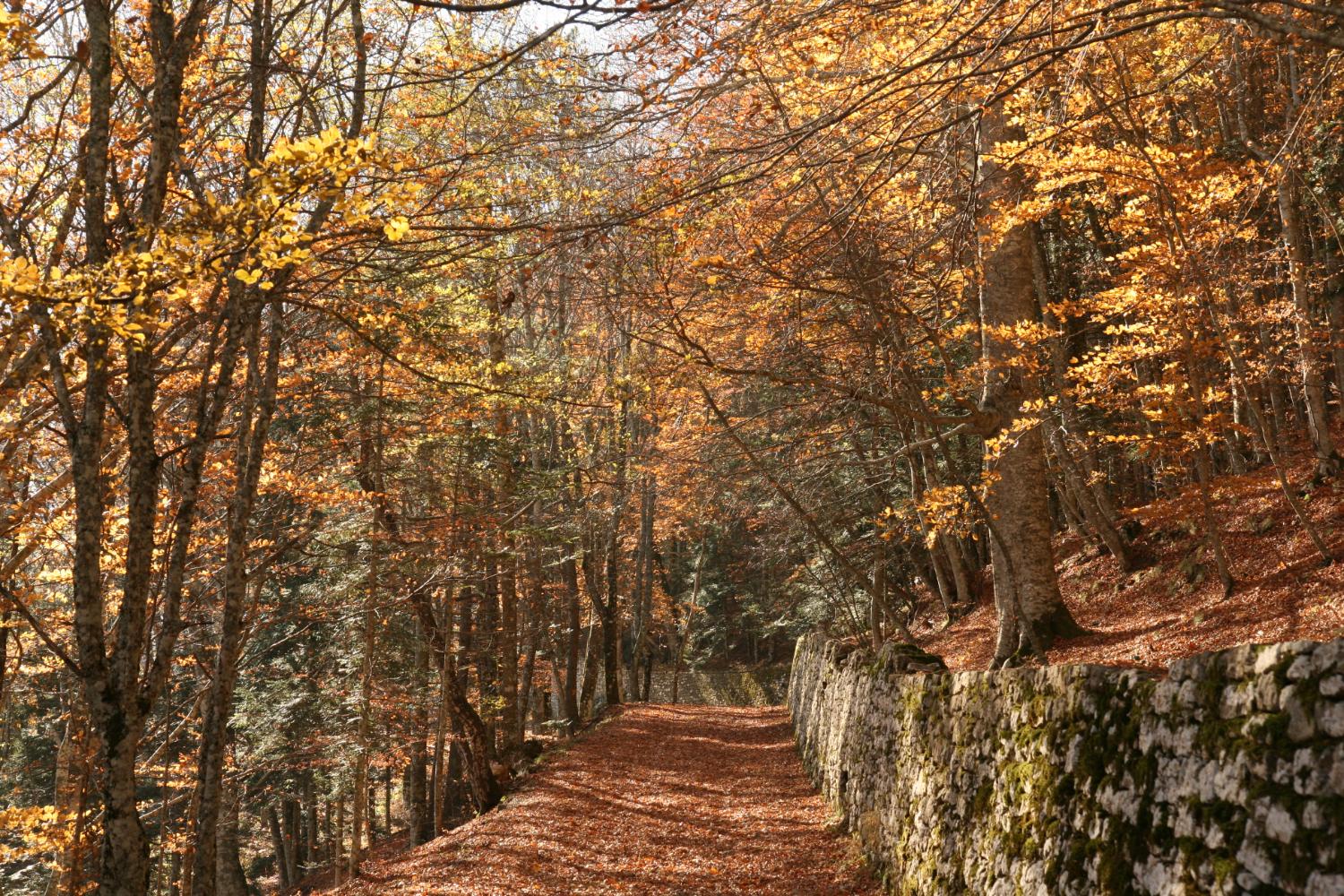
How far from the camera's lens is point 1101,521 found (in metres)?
13.7

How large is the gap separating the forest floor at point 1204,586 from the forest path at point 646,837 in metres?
3.27

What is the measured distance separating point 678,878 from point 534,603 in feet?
27.7

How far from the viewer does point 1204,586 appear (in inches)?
444

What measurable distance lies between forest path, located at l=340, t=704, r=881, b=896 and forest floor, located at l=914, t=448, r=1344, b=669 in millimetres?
3269

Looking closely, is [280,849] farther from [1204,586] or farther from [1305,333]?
[1305,333]

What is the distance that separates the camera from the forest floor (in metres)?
9.00

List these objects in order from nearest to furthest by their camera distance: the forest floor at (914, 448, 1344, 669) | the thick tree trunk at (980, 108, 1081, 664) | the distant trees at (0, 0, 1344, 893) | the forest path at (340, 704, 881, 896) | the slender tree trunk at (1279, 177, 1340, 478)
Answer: the distant trees at (0, 0, 1344, 893)
the forest path at (340, 704, 881, 896)
the forest floor at (914, 448, 1344, 669)
the thick tree trunk at (980, 108, 1081, 664)
the slender tree trunk at (1279, 177, 1340, 478)

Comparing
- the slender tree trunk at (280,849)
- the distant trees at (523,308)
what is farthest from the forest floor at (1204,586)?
the slender tree trunk at (280,849)

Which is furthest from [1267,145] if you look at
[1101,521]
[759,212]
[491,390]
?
A: [491,390]

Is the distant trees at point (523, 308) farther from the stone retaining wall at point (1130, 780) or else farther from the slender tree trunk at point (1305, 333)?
the stone retaining wall at point (1130, 780)

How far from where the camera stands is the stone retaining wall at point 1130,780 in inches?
107

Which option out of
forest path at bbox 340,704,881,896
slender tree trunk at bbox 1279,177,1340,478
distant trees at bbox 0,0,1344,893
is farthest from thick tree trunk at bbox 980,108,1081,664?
forest path at bbox 340,704,881,896

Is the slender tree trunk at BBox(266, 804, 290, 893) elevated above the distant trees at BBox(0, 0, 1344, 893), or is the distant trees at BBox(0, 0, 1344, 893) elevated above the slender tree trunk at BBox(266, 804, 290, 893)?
the distant trees at BBox(0, 0, 1344, 893)

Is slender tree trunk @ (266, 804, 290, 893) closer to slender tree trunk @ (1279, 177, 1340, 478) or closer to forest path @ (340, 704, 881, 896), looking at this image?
forest path @ (340, 704, 881, 896)
